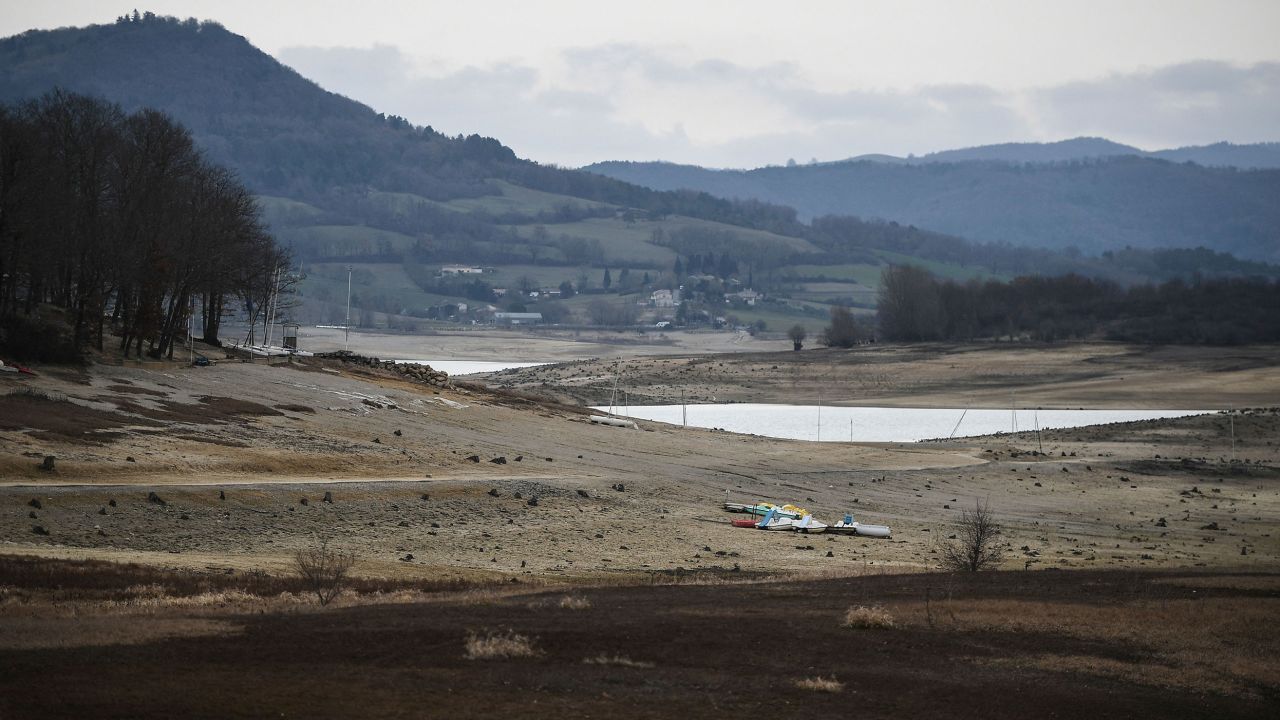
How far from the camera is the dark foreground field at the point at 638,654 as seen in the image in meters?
17.4

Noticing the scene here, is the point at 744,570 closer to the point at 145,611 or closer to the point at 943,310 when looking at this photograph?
the point at 145,611

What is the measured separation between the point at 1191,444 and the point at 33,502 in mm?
69294

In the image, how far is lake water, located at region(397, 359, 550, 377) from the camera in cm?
16899

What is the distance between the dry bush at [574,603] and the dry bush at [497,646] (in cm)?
388

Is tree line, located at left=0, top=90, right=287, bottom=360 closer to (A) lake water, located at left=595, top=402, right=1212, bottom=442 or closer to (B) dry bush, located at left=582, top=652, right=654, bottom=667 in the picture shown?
(A) lake water, located at left=595, top=402, right=1212, bottom=442

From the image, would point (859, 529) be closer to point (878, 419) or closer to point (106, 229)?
point (106, 229)

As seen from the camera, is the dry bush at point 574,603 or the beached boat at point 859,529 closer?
the dry bush at point 574,603

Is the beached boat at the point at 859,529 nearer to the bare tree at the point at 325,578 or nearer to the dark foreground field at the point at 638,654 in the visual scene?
the dark foreground field at the point at 638,654

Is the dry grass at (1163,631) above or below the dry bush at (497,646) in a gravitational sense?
below

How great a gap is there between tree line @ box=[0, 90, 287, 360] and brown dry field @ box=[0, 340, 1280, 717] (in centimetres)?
595

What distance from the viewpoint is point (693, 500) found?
180 ft

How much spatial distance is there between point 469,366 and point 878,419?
272ft

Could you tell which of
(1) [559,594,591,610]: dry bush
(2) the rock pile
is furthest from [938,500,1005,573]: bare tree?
(2) the rock pile

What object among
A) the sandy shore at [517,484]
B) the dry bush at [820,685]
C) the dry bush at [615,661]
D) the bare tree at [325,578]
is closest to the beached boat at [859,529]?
the sandy shore at [517,484]
